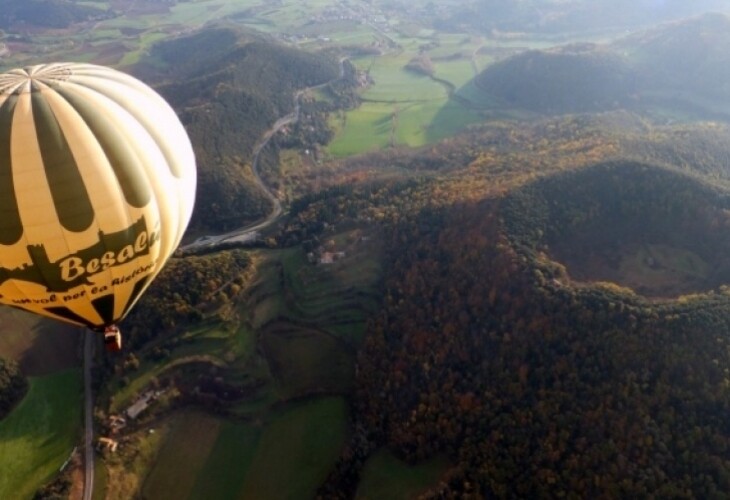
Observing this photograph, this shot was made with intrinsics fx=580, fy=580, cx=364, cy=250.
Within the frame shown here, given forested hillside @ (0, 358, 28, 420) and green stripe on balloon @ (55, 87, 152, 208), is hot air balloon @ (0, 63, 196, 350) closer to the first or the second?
green stripe on balloon @ (55, 87, 152, 208)

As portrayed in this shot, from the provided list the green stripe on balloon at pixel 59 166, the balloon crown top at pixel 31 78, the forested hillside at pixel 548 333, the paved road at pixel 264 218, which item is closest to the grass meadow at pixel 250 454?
the forested hillside at pixel 548 333

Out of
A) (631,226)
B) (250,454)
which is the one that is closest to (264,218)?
(250,454)

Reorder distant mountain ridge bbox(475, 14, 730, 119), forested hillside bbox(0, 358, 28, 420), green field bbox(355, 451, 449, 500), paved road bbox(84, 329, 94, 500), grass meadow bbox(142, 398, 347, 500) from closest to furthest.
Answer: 1. green field bbox(355, 451, 449, 500)
2. paved road bbox(84, 329, 94, 500)
3. grass meadow bbox(142, 398, 347, 500)
4. forested hillside bbox(0, 358, 28, 420)
5. distant mountain ridge bbox(475, 14, 730, 119)

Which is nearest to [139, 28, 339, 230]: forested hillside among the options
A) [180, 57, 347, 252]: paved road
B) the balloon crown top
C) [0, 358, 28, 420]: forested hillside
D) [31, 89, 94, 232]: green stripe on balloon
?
[180, 57, 347, 252]: paved road

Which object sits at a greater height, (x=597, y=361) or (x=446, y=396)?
(x=597, y=361)

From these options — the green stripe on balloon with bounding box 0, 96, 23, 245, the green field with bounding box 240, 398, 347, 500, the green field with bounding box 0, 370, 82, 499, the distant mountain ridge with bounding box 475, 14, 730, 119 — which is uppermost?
the green stripe on balloon with bounding box 0, 96, 23, 245

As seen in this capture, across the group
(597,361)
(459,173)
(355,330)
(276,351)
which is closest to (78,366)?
(276,351)

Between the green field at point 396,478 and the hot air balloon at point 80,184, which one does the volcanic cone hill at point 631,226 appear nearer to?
the green field at point 396,478

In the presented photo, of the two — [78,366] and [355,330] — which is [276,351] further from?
[78,366]
